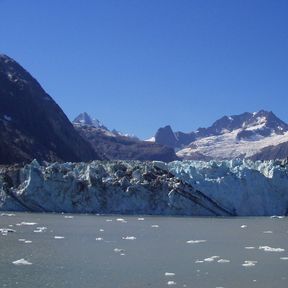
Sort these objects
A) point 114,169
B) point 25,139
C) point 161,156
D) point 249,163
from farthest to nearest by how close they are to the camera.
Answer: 1. point 161,156
2. point 25,139
3. point 249,163
4. point 114,169

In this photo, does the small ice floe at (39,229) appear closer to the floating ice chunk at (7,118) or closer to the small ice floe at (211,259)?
the small ice floe at (211,259)

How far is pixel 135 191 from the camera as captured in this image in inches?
1558

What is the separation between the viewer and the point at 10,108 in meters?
95.2

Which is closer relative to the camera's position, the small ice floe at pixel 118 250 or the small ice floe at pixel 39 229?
the small ice floe at pixel 118 250

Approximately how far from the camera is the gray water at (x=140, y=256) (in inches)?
559

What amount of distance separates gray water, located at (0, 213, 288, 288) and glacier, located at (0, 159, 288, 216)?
1014 centimetres

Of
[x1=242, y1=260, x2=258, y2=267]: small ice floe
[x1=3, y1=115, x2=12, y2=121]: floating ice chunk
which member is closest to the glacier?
[x1=242, y1=260, x2=258, y2=267]: small ice floe

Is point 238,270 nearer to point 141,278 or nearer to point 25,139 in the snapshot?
point 141,278

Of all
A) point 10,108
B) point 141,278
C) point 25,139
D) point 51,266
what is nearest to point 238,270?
point 141,278

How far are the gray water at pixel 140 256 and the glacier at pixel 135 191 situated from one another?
10144 mm

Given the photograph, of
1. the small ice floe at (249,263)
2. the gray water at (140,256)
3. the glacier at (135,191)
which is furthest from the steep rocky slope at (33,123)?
the small ice floe at (249,263)

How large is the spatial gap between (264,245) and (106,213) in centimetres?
1895

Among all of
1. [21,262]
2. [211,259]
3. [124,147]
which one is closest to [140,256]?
[211,259]

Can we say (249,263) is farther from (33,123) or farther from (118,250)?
(33,123)
